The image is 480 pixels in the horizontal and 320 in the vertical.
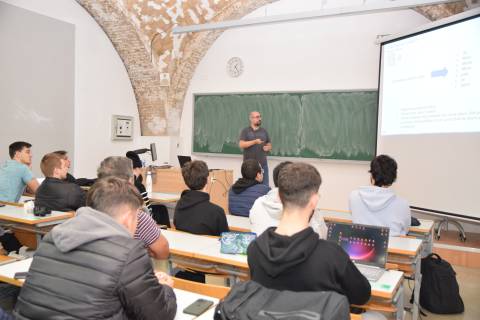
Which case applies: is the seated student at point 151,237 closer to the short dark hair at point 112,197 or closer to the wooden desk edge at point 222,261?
the wooden desk edge at point 222,261

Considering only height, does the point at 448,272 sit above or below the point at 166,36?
below

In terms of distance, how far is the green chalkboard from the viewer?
6.48 metres

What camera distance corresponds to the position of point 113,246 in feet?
4.67

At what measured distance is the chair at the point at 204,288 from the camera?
1.90 m

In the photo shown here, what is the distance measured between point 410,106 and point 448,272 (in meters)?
2.36

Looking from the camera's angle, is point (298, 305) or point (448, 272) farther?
point (448, 272)

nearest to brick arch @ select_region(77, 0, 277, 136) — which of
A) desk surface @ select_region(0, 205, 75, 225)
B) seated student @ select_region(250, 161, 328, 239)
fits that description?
desk surface @ select_region(0, 205, 75, 225)

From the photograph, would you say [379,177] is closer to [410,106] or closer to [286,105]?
[410,106]

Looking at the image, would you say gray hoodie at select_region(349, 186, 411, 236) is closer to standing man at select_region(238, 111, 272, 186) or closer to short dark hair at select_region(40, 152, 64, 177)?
short dark hair at select_region(40, 152, 64, 177)

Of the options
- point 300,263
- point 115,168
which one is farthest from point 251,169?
point 300,263

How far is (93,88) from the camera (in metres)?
6.94

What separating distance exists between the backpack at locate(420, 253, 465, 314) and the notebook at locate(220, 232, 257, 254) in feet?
6.25

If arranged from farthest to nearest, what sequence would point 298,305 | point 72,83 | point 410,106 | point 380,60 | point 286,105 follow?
point 286,105, point 72,83, point 380,60, point 410,106, point 298,305

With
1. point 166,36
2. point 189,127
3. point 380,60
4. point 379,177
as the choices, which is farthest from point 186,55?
point 379,177
